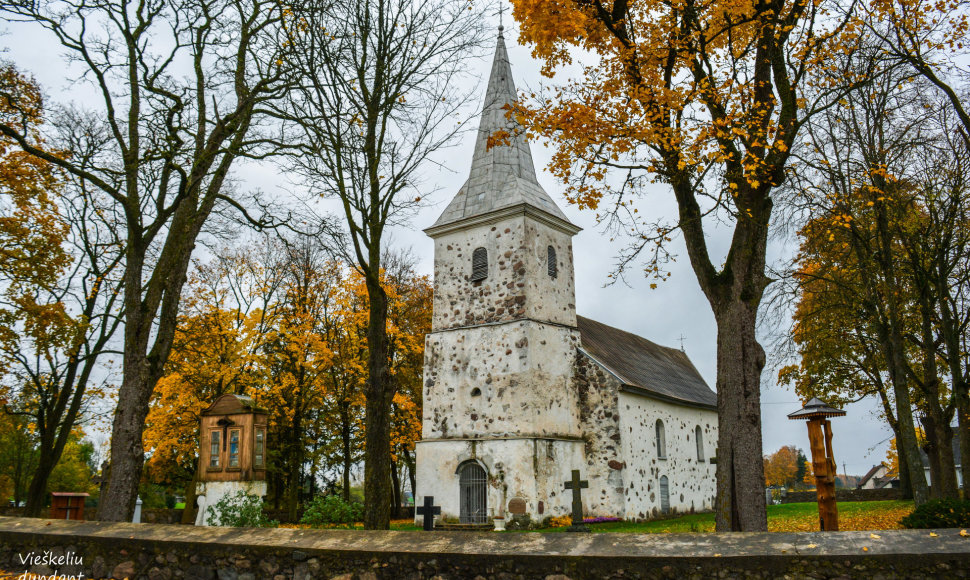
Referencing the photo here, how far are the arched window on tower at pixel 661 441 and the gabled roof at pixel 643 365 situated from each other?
1.07 m

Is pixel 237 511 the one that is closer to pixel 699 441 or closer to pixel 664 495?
pixel 664 495

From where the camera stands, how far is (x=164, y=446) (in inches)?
973

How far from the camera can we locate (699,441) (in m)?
27.6

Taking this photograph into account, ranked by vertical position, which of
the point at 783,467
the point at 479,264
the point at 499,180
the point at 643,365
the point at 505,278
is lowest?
the point at 783,467

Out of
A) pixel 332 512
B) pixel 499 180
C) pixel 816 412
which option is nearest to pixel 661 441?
pixel 499 180

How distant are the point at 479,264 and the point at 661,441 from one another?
958cm

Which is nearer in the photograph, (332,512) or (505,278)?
(332,512)

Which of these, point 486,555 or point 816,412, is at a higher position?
point 816,412

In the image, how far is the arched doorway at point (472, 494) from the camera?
64.9 feet

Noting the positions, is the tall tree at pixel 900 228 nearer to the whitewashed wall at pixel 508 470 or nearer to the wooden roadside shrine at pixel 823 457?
the wooden roadside shrine at pixel 823 457

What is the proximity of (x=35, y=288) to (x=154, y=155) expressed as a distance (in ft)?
28.3

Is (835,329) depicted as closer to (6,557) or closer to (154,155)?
(154,155)

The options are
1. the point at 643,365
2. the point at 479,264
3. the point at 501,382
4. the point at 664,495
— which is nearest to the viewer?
the point at 501,382

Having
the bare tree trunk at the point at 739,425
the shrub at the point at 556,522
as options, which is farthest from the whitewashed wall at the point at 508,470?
the bare tree trunk at the point at 739,425
